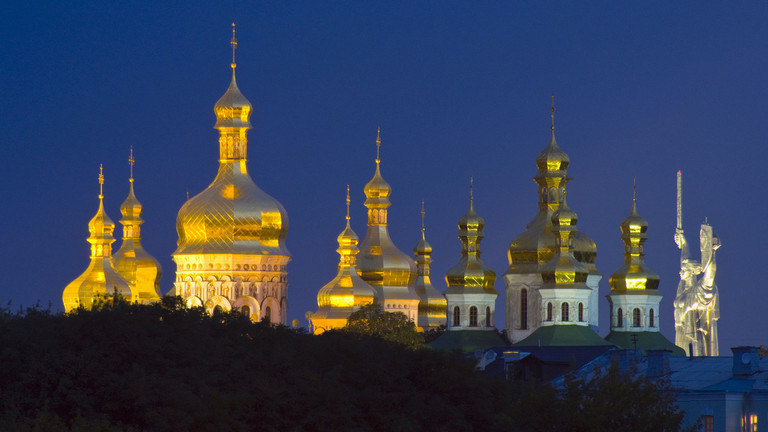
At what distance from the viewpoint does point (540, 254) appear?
7338cm

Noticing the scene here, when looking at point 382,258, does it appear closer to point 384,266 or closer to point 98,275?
point 384,266

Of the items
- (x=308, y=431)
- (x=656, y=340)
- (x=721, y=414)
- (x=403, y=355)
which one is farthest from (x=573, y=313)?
(x=308, y=431)

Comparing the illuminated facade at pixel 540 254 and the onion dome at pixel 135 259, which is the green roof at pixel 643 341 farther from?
the onion dome at pixel 135 259

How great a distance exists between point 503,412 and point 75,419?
25.6ft

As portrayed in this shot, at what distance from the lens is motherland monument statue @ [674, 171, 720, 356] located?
254 feet

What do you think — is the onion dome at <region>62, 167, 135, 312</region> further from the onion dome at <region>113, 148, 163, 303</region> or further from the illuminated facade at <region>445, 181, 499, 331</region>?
the illuminated facade at <region>445, 181, 499, 331</region>

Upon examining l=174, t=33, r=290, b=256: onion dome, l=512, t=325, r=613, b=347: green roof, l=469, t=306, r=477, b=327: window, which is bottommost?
l=512, t=325, r=613, b=347: green roof

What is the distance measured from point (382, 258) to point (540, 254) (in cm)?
1292

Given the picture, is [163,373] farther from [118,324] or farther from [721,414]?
[721,414]

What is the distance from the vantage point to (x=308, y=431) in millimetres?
40312

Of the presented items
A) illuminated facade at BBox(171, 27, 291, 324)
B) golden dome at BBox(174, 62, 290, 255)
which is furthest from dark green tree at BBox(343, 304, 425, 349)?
golden dome at BBox(174, 62, 290, 255)

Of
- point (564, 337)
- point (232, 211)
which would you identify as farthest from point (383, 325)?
point (232, 211)

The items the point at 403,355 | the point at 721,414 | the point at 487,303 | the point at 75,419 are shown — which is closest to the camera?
the point at 75,419

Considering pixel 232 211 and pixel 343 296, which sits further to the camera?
pixel 343 296
